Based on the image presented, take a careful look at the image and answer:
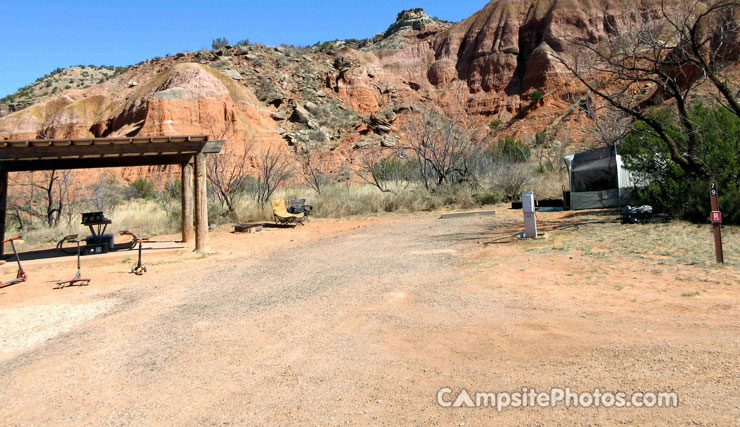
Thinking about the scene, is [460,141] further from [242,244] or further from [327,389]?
[327,389]

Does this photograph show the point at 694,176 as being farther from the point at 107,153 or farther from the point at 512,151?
the point at 512,151

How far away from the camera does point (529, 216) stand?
9.50 meters

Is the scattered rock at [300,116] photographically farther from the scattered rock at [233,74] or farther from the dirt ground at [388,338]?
the dirt ground at [388,338]

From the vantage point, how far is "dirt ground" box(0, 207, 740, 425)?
323 centimetres

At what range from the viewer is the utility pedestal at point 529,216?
9.48 m

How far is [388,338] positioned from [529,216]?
19.7 ft

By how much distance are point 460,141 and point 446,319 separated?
17.2m

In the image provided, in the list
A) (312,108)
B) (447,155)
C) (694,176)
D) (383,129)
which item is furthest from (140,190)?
(694,176)

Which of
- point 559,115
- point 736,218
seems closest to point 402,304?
point 736,218

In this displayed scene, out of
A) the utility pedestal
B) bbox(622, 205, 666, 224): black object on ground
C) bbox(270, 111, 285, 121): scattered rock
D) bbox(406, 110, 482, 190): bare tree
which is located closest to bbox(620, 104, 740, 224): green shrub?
bbox(622, 205, 666, 224): black object on ground

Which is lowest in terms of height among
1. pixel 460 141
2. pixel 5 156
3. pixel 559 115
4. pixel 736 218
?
pixel 736 218

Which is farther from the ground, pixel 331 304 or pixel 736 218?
pixel 736 218

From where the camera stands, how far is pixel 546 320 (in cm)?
456

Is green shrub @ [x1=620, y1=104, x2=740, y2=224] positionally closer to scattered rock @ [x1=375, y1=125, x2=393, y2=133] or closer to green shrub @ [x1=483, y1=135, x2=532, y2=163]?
green shrub @ [x1=483, y1=135, x2=532, y2=163]
